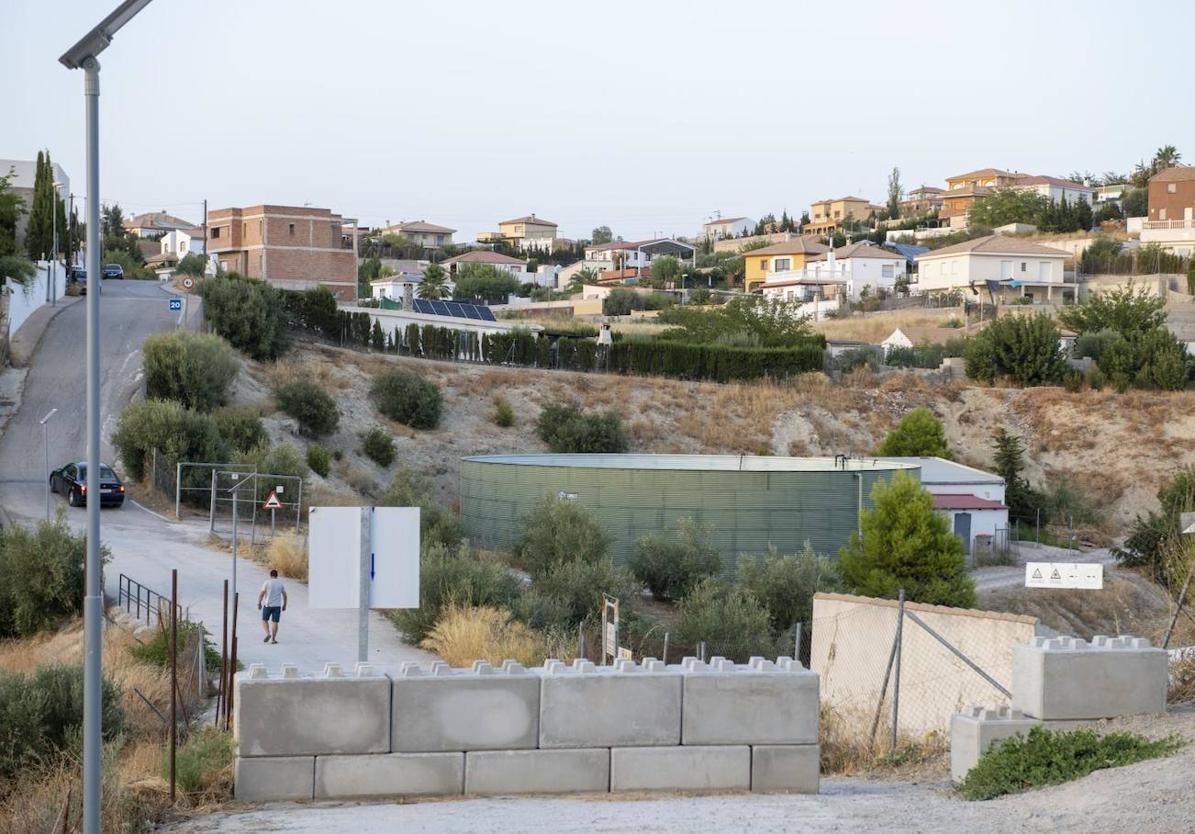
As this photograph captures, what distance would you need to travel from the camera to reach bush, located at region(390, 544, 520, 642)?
24.2m

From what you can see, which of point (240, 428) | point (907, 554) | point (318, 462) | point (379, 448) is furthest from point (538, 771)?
point (379, 448)

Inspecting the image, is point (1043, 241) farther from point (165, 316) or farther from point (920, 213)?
point (165, 316)

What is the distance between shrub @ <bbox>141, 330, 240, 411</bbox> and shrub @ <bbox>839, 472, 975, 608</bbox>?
24088 mm

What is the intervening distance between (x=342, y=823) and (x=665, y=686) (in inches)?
108

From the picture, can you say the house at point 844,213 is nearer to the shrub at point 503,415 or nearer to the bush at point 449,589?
the shrub at point 503,415

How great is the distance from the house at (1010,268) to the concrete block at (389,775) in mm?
97841

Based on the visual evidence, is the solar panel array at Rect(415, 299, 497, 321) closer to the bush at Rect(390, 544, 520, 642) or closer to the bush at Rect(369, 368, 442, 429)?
the bush at Rect(369, 368, 442, 429)

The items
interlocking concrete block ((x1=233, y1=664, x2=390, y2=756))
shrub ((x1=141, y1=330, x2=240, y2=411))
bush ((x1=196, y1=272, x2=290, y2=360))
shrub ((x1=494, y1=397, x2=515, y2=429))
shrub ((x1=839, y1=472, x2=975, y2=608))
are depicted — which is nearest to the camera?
interlocking concrete block ((x1=233, y1=664, x2=390, y2=756))

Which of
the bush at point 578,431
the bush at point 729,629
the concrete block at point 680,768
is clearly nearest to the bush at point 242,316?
the bush at point 578,431

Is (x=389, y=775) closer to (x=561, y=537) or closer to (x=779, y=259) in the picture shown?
(x=561, y=537)

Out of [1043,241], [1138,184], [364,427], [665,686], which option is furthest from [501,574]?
[1138,184]

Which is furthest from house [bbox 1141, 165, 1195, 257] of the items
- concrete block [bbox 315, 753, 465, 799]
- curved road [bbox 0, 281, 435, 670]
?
concrete block [bbox 315, 753, 465, 799]

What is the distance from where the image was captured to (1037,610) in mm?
37406

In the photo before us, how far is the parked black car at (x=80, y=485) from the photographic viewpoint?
39.4 meters
